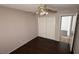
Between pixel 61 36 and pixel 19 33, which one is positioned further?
pixel 61 36

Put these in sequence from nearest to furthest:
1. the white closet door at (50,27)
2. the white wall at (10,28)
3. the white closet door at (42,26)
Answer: the white wall at (10,28) → the white closet door at (50,27) → the white closet door at (42,26)

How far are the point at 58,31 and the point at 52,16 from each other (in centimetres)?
101

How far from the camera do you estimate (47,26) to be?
5.63 m

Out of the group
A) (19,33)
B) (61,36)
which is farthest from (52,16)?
(19,33)

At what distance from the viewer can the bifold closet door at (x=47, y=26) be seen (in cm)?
530

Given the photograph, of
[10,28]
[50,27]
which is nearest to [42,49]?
[10,28]

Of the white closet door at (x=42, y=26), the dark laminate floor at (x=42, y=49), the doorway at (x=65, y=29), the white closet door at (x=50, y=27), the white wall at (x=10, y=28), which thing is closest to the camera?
the white wall at (x=10, y=28)

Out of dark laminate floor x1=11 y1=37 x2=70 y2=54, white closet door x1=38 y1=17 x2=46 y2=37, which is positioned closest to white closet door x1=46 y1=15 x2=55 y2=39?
white closet door x1=38 y1=17 x2=46 y2=37

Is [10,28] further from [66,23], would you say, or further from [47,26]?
[66,23]

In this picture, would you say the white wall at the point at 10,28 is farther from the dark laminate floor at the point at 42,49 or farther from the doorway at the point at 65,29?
the doorway at the point at 65,29

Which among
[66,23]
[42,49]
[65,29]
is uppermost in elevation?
[66,23]

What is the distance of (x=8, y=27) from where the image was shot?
121 inches

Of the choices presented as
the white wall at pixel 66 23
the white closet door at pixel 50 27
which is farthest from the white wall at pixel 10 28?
the white wall at pixel 66 23
